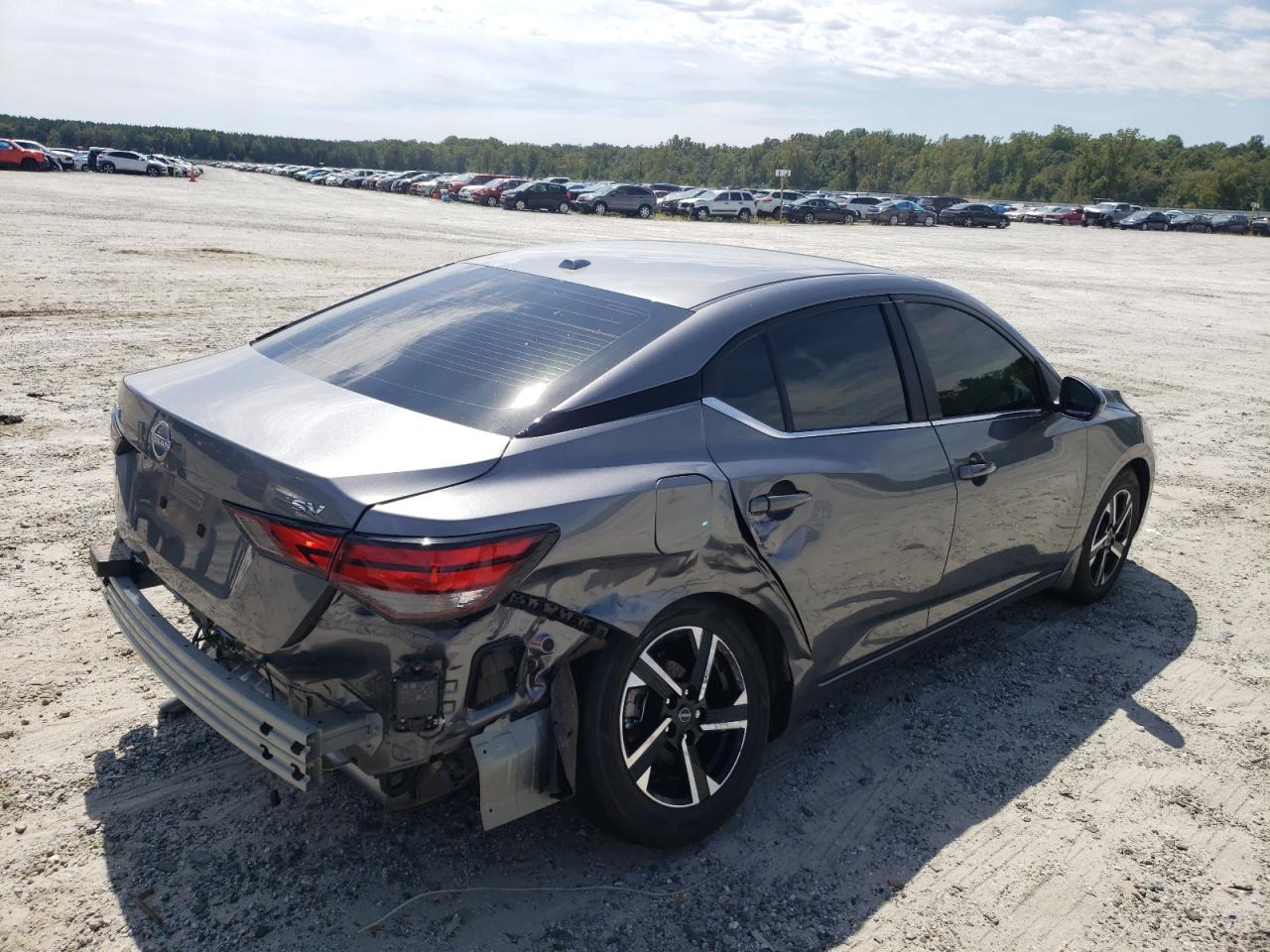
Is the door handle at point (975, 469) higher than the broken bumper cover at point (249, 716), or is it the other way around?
the door handle at point (975, 469)

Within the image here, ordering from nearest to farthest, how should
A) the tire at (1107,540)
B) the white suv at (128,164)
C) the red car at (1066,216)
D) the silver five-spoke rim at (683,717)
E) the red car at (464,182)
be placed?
the silver five-spoke rim at (683,717), the tire at (1107,540), the red car at (464,182), the white suv at (128,164), the red car at (1066,216)

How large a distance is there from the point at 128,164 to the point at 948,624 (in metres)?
75.5

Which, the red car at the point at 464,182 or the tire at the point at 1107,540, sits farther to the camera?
the red car at the point at 464,182

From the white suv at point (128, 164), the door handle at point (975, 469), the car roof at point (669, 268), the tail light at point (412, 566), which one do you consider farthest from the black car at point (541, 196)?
the tail light at point (412, 566)

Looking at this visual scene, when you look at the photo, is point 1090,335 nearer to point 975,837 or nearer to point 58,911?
point 975,837

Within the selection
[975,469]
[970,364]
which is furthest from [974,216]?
[975,469]

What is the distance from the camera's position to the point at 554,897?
3002mm

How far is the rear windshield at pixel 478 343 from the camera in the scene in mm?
3057

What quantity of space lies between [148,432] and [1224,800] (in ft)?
12.8

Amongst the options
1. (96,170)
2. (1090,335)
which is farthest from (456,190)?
(1090,335)

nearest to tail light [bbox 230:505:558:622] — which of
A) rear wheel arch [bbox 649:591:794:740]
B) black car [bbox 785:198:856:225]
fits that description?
rear wheel arch [bbox 649:591:794:740]

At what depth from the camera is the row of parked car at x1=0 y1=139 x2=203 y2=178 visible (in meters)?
59.2

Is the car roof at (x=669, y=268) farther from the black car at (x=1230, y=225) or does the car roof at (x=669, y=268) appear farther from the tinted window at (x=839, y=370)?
the black car at (x=1230, y=225)

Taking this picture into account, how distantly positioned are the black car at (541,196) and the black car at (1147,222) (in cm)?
4089
